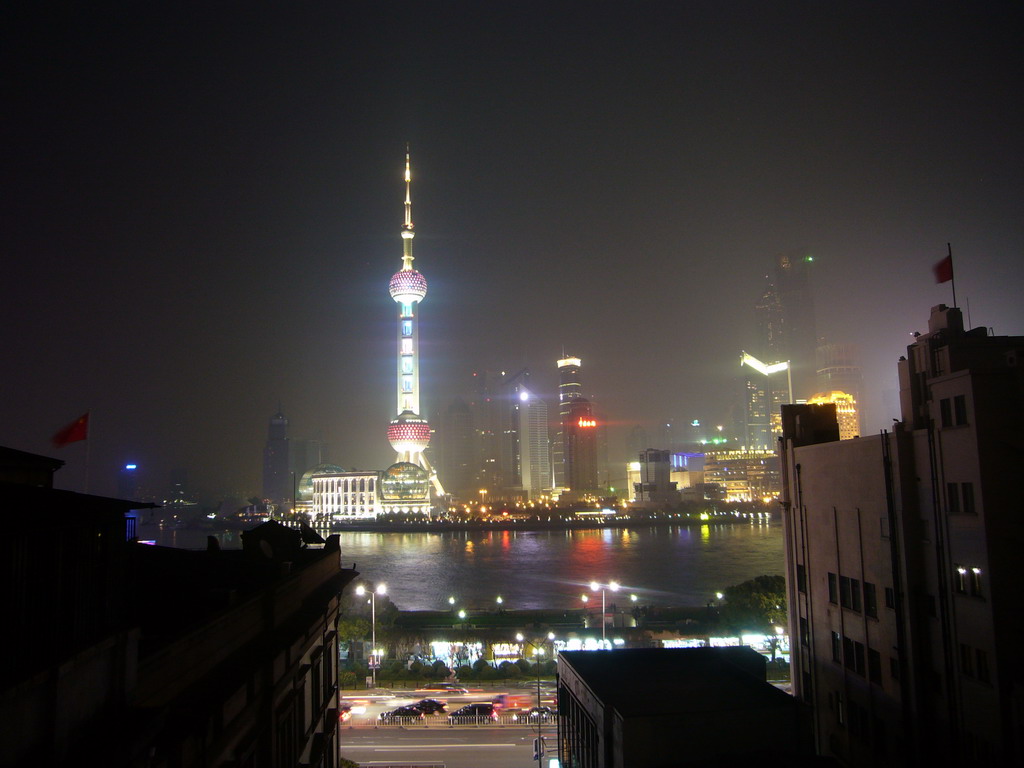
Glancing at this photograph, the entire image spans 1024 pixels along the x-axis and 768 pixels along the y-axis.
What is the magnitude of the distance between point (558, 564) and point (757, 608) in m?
32.6

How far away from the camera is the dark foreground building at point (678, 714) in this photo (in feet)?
28.1

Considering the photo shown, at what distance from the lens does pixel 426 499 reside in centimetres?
11200

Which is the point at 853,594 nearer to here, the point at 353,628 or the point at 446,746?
the point at 446,746

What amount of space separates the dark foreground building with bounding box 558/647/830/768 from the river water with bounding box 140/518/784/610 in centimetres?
2237

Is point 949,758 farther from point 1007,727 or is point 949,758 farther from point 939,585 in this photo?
point 939,585

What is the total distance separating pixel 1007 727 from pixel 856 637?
131 inches

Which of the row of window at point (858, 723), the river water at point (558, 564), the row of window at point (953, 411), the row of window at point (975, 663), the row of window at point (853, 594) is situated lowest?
the river water at point (558, 564)

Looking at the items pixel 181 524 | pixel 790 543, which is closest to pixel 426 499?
pixel 181 524

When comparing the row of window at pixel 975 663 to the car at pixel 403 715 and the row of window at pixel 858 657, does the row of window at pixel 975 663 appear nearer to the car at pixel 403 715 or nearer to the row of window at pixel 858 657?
the row of window at pixel 858 657

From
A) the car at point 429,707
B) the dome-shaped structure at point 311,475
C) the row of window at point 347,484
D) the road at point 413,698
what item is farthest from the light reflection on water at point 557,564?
the dome-shaped structure at point 311,475

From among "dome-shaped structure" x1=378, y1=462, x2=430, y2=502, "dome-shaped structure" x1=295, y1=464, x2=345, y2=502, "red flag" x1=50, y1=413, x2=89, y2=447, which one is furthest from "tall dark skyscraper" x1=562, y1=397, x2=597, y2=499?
"red flag" x1=50, y1=413, x2=89, y2=447

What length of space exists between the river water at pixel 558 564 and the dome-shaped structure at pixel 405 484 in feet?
61.3

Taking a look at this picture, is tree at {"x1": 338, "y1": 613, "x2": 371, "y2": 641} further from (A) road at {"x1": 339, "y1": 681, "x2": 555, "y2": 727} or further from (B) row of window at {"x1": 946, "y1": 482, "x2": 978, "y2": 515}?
(B) row of window at {"x1": 946, "y1": 482, "x2": 978, "y2": 515}

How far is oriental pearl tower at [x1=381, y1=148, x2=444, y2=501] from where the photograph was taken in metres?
107
